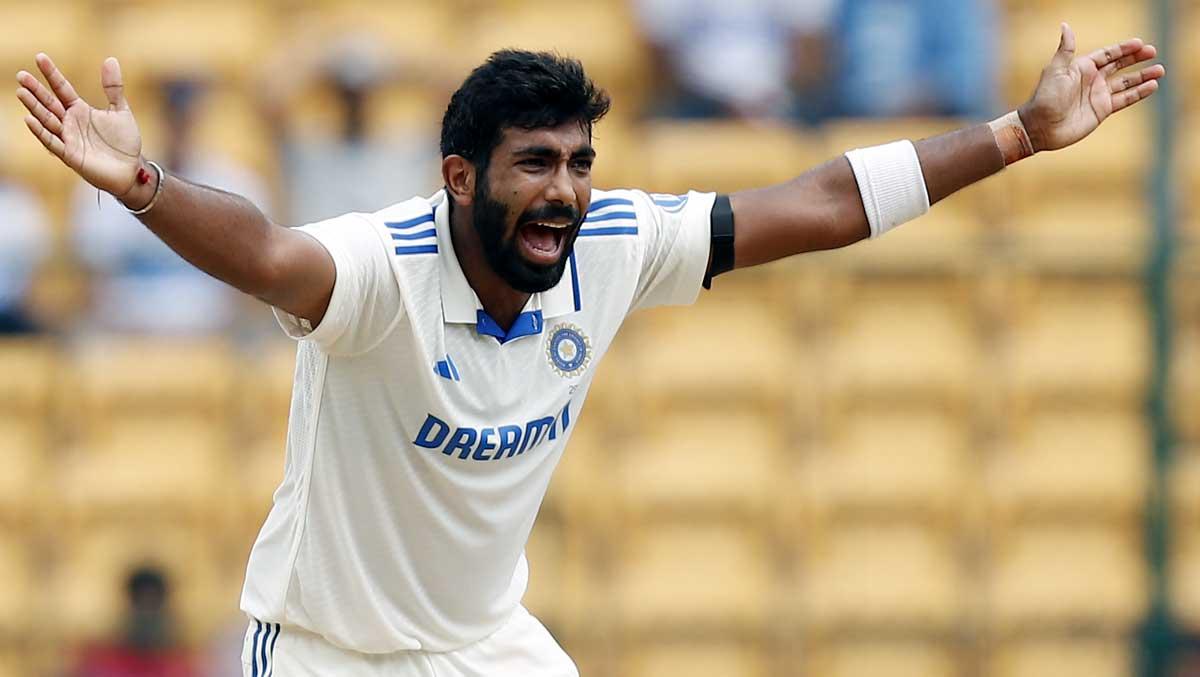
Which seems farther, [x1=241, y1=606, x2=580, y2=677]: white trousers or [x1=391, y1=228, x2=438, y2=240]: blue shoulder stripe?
[x1=241, y1=606, x2=580, y2=677]: white trousers

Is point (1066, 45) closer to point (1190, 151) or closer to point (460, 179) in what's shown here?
point (460, 179)

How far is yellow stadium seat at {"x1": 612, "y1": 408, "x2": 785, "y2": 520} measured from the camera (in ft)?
25.6

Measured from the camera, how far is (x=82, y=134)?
344cm

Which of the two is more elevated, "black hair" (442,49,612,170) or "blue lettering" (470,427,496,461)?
"black hair" (442,49,612,170)

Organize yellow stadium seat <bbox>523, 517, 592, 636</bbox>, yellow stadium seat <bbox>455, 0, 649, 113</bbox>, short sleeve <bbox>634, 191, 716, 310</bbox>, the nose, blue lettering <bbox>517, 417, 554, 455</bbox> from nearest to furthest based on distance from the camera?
1. the nose
2. blue lettering <bbox>517, 417, 554, 455</bbox>
3. short sleeve <bbox>634, 191, 716, 310</bbox>
4. yellow stadium seat <bbox>523, 517, 592, 636</bbox>
5. yellow stadium seat <bbox>455, 0, 649, 113</bbox>

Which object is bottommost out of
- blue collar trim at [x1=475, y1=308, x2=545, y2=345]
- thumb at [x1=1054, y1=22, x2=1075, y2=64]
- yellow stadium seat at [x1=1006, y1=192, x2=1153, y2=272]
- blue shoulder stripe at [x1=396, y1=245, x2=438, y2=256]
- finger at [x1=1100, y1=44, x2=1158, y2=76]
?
yellow stadium seat at [x1=1006, y1=192, x2=1153, y2=272]

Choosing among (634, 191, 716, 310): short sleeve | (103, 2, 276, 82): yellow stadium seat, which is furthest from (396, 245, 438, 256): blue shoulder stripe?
(103, 2, 276, 82): yellow stadium seat

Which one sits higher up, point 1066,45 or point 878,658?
point 1066,45

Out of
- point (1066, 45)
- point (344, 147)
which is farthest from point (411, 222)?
→ point (344, 147)

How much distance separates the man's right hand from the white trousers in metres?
1.15

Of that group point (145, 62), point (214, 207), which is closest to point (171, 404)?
point (145, 62)

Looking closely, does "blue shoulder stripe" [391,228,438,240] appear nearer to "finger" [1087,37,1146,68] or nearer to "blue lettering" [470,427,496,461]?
"blue lettering" [470,427,496,461]

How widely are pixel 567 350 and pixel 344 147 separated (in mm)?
3826

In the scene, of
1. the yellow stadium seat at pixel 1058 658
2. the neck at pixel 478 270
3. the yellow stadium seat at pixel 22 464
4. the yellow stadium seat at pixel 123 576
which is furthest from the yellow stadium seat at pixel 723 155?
the neck at pixel 478 270
